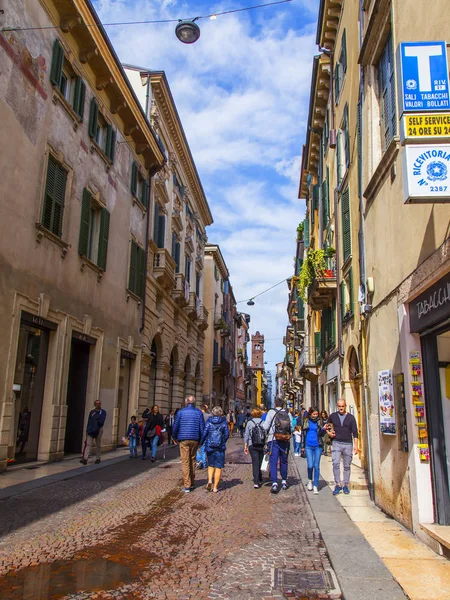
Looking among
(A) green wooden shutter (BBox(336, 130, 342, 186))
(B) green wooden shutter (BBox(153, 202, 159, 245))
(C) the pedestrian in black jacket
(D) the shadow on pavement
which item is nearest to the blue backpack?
(D) the shadow on pavement

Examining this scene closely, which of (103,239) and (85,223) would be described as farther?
(103,239)

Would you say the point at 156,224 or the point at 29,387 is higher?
the point at 156,224

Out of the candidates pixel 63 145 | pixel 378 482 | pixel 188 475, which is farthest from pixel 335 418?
pixel 63 145

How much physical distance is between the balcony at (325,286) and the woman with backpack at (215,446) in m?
8.42

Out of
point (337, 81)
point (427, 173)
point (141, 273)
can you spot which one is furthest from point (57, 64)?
point (427, 173)

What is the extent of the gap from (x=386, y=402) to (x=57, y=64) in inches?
476

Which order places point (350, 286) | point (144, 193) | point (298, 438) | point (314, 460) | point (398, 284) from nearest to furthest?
point (398, 284), point (314, 460), point (350, 286), point (298, 438), point (144, 193)

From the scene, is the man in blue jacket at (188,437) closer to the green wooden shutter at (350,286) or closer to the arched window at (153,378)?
the green wooden shutter at (350,286)

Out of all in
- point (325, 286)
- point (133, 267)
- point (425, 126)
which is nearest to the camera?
point (425, 126)

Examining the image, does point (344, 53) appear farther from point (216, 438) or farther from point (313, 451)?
point (216, 438)

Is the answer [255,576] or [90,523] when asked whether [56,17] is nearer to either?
[90,523]

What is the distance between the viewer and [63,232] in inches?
569

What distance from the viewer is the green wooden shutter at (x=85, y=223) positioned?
15.5 m

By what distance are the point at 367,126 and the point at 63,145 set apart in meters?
8.67
